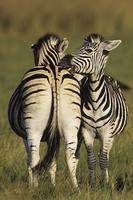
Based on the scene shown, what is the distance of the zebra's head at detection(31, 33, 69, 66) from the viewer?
7422 millimetres

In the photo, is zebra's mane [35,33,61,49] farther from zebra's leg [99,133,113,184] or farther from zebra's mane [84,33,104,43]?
zebra's leg [99,133,113,184]

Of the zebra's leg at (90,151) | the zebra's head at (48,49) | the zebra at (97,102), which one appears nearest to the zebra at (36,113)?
the zebra's head at (48,49)

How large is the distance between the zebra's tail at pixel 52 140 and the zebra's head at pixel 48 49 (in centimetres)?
81

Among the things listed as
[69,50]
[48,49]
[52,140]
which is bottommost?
[52,140]

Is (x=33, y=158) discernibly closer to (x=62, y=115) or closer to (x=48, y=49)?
(x=62, y=115)

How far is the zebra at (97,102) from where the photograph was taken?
732cm

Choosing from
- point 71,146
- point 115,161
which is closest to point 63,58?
point 71,146

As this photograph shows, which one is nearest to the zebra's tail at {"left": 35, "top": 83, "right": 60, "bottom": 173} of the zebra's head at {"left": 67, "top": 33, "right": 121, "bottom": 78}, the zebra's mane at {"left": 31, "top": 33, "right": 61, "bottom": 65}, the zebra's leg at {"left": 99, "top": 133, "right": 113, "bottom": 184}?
the zebra's head at {"left": 67, "top": 33, "right": 121, "bottom": 78}

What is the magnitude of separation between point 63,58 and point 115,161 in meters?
1.65

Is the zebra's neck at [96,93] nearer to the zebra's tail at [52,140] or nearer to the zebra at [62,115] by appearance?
the zebra at [62,115]

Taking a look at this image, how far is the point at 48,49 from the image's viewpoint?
7434 millimetres

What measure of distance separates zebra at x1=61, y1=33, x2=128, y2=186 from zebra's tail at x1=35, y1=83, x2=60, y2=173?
24.6 inches

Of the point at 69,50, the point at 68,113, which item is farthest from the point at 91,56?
the point at 69,50

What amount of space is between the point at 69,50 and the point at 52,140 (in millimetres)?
16320
